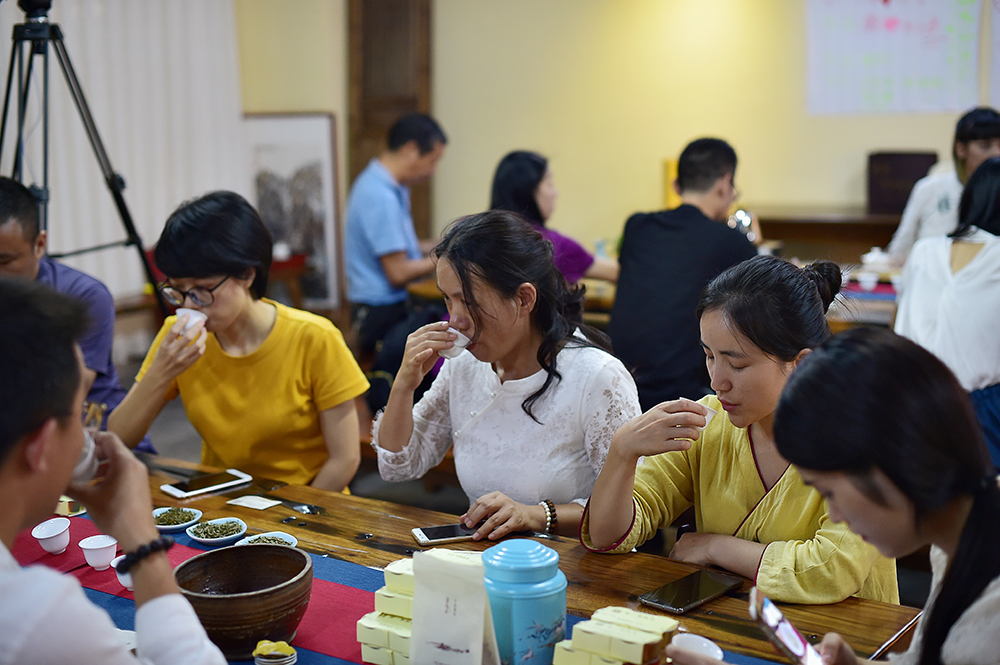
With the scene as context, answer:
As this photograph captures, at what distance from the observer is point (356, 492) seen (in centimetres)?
367

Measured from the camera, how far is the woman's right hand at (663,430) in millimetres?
1434

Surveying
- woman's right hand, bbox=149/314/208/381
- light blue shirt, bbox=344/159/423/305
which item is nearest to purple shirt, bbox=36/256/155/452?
woman's right hand, bbox=149/314/208/381

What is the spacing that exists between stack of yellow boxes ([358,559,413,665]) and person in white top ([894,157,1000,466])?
6.63 ft

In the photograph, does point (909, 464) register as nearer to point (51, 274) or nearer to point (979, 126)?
point (51, 274)

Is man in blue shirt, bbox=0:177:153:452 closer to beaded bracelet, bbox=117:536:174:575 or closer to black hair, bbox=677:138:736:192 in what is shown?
beaded bracelet, bbox=117:536:174:575

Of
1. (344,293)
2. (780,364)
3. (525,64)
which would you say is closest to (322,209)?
(344,293)

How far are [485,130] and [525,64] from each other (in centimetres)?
49

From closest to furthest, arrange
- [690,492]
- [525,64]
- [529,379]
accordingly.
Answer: [690,492]
[529,379]
[525,64]

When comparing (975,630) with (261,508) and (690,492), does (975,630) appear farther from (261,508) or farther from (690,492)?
(261,508)

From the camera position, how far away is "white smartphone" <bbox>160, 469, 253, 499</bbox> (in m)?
1.83

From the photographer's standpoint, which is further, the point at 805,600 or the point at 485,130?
the point at 485,130

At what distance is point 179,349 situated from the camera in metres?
2.03

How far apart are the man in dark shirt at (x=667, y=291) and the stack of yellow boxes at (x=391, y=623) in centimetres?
183

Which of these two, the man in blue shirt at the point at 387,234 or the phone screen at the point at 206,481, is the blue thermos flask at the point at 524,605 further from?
the man in blue shirt at the point at 387,234
